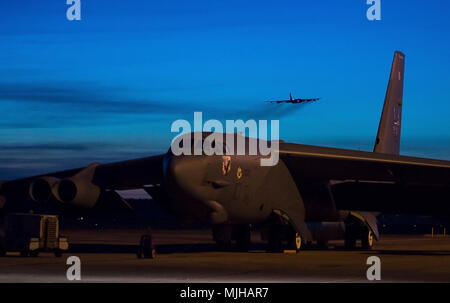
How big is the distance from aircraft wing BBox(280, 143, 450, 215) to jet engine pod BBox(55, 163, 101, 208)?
714 cm

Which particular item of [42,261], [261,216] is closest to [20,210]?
[42,261]

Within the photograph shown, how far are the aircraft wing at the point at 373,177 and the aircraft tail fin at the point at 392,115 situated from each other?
5.00 metres

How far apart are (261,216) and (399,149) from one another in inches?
476

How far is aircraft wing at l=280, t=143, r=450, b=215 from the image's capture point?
2570cm

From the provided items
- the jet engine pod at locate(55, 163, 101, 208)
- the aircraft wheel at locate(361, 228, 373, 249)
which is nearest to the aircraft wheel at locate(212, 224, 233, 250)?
the jet engine pod at locate(55, 163, 101, 208)

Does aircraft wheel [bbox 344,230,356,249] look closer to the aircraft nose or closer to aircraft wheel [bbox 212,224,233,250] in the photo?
aircraft wheel [bbox 212,224,233,250]

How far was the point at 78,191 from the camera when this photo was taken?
87.5 ft

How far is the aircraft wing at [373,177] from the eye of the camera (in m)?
25.7

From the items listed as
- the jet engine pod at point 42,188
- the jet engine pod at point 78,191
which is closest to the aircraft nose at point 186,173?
the jet engine pod at point 78,191

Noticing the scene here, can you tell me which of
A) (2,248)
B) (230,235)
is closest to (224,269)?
(2,248)

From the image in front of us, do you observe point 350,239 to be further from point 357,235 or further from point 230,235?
point 230,235

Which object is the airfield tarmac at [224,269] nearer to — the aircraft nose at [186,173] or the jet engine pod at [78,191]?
the aircraft nose at [186,173]

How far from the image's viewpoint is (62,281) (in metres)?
14.3
